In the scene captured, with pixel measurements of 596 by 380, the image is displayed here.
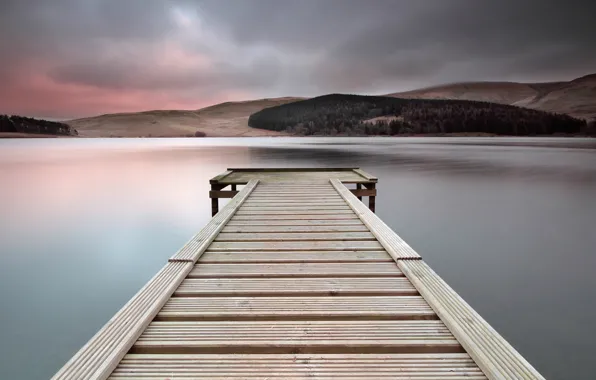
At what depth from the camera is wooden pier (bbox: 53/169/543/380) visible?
1626 millimetres

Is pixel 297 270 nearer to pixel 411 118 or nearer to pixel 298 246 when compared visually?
pixel 298 246

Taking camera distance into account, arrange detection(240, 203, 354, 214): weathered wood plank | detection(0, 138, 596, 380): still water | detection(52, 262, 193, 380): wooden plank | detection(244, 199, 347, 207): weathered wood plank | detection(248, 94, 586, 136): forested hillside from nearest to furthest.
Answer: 1. detection(52, 262, 193, 380): wooden plank
2. detection(0, 138, 596, 380): still water
3. detection(240, 203, 354, 214): weathered wood plank
4. detection(244, 199, 347, 207): weathered wood plank
5. detection(248, 94, 586, 136): forested hillside

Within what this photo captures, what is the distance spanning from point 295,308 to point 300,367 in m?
0.55

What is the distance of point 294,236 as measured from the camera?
3.90 meters

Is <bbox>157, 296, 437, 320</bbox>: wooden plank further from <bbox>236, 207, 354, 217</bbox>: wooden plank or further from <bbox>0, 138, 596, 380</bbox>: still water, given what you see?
<bbox>236, 207, 354, 217</bbox>: wooden plank

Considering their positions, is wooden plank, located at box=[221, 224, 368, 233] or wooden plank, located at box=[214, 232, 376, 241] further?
wooden plank, located at box=[221, 224, 368, 233]

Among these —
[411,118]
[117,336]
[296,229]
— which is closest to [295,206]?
[296,229]

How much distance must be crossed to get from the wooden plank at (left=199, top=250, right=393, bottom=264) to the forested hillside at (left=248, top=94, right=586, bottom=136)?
8268 cm

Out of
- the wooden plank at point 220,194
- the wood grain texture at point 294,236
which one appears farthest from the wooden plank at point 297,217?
the wooden plank at point 220,194

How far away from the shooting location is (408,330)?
1.93 m

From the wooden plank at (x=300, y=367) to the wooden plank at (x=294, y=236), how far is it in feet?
6.75

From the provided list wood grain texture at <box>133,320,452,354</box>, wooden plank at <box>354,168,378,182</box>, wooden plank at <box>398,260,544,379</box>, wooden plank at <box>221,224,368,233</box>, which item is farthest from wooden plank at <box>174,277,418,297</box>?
wooden plank at <box>354,168,378,182</box>

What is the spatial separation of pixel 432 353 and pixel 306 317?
2.23ft

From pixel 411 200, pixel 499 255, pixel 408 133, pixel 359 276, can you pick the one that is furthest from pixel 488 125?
pixel 359 276
